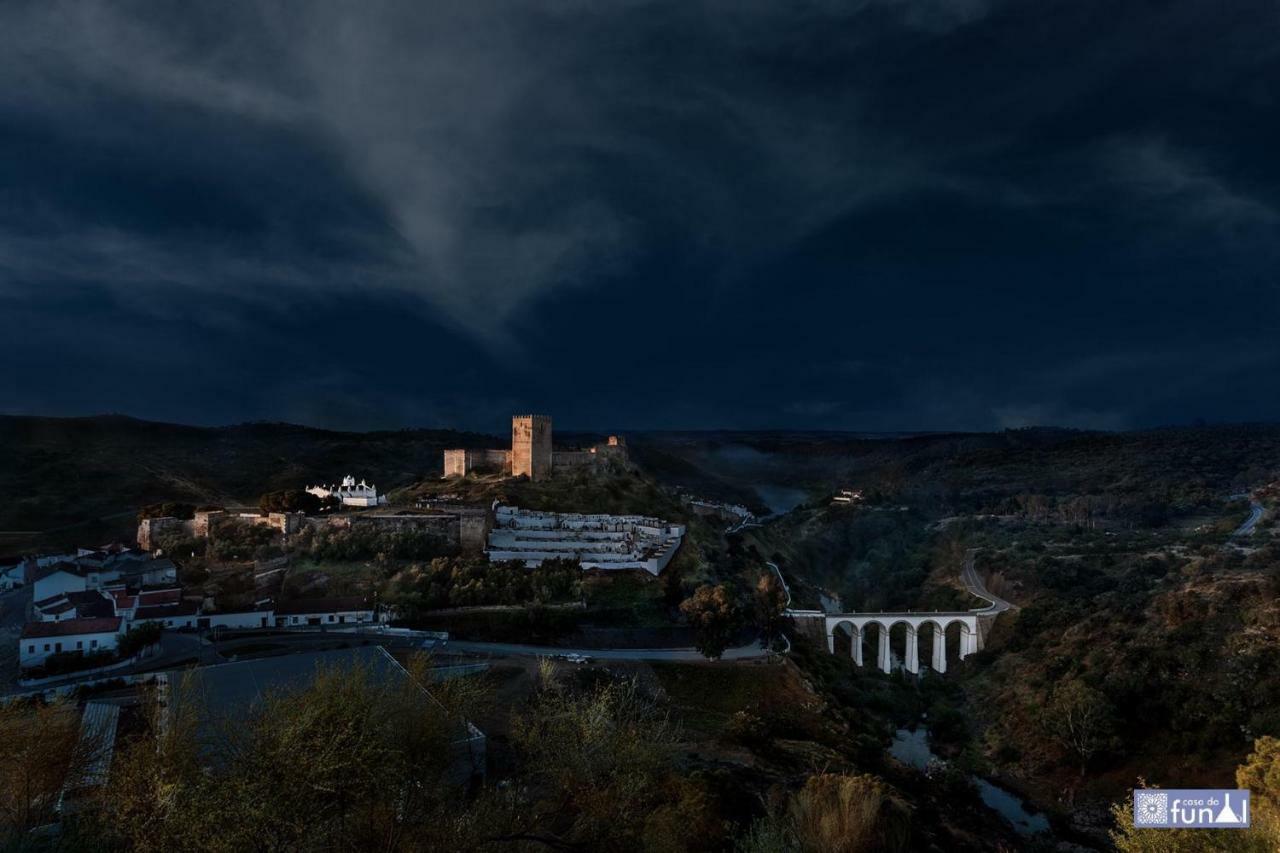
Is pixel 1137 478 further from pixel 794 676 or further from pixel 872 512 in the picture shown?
pixel 794 676

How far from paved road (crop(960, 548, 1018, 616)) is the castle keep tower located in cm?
3201

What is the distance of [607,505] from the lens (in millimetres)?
49625

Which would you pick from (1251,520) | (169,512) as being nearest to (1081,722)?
(1251,520)

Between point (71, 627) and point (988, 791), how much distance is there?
33.8 metres

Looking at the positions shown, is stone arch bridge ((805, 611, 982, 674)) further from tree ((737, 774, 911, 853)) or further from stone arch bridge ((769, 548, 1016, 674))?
tree ((737, 774, 911, 853))

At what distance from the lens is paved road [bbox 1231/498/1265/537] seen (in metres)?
50.1

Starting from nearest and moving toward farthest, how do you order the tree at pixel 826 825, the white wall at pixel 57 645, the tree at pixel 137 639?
the tree at pixel 826 825
the white wall at pixel 57 645
the tree at pixel 137 639

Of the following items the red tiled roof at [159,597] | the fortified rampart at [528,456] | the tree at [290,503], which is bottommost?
the red tiled roof at [159,597]

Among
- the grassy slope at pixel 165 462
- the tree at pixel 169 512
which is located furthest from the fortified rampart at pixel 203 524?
the grassy slope at pixel 165 462

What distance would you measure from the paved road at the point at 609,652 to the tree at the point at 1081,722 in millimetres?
12194

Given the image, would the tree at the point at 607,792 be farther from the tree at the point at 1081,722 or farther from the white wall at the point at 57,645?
the tree at the point at 1081,722

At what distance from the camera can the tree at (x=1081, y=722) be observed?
1073 inches

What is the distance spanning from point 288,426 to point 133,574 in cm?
9091

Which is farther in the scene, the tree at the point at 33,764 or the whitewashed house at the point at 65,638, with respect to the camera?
the whitewashed house at the point at 65,638
